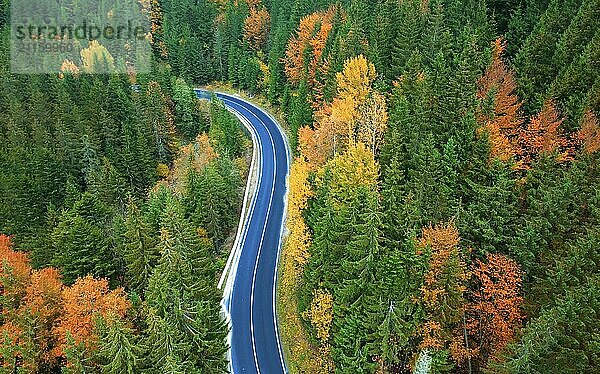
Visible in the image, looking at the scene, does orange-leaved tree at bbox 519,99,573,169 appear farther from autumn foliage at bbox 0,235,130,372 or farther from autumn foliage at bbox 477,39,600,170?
autumn foliage at bbox 0,235,130,372

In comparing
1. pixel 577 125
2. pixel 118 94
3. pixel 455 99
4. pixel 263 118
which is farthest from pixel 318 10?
pixel 577 125

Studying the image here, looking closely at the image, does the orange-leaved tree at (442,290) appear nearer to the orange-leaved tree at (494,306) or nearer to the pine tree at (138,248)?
the orange-leaved tree at (494,306)

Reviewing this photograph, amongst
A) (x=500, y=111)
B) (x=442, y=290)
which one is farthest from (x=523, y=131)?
(x=442, y=290)

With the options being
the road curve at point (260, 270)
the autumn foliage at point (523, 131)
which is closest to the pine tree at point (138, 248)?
the road curve at point (260, 270)

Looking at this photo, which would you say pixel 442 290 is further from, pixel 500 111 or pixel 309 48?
pixel 309 48

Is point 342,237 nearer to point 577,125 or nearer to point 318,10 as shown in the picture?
point 577,125

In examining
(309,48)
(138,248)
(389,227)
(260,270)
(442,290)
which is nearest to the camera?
(442,290)
